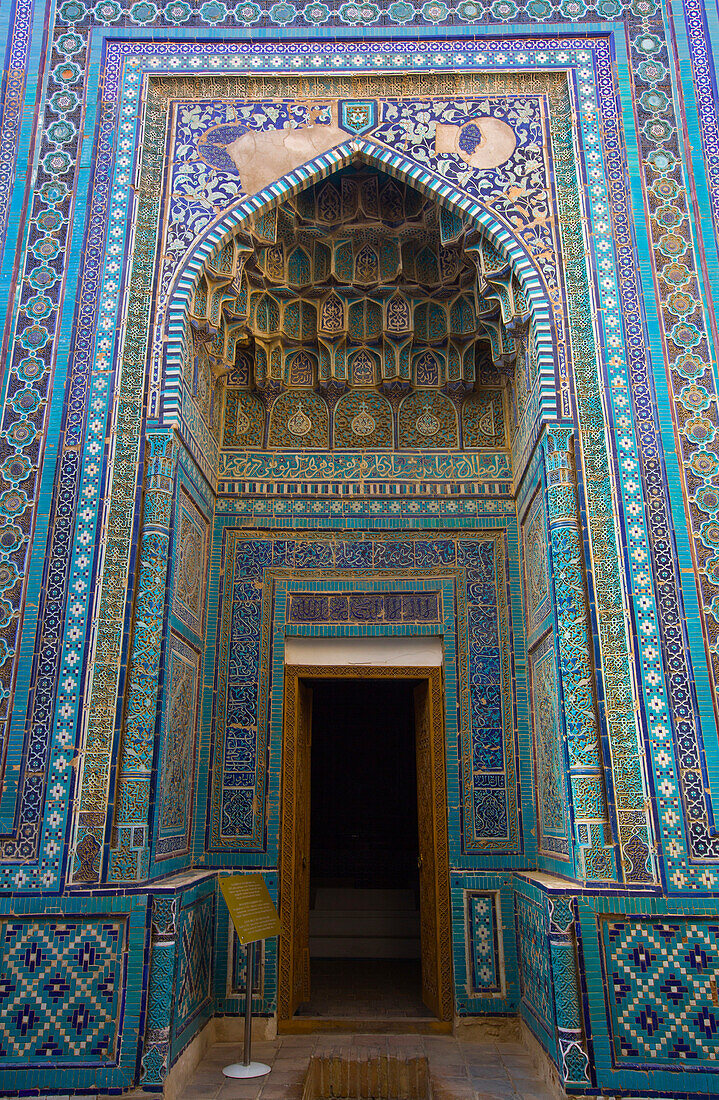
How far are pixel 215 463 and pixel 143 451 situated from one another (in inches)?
49.8

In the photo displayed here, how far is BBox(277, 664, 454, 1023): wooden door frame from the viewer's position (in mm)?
5141

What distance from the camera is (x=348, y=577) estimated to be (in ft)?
19.0

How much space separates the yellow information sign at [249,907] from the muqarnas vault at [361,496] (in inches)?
10.9

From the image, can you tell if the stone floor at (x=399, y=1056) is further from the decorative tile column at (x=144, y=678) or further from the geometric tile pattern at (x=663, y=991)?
A: the decorative tile column at (x=144, y=678)

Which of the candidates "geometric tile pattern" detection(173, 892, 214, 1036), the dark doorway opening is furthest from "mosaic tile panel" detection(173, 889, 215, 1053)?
the dark doorway opening

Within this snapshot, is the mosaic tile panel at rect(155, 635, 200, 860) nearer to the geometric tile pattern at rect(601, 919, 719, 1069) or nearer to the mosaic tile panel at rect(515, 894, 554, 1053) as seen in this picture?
the mosaic tile panel at rect(515, 894, 554, 1053)

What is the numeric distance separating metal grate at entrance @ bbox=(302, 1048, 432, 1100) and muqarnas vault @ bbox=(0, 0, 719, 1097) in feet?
2.27

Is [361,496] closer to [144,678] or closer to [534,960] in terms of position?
[144,678]

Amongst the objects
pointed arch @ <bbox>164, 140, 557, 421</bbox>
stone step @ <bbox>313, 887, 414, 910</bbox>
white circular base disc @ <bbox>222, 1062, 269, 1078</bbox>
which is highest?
pointed arch @ <bbox>164, 140, 557, 421</bbox>

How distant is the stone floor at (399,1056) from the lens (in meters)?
4.02

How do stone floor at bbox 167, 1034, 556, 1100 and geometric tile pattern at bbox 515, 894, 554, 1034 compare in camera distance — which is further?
geometric tile pattern at bbox 515, 894, 554, 1034

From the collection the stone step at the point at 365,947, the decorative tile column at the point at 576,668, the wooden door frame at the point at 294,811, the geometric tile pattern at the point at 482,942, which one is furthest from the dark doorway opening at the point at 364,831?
the decorative tile column at the point at 576,668

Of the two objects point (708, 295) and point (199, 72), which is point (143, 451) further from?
point (708, 295)

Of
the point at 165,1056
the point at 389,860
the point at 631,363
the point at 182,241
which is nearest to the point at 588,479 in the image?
the point at 631,363
